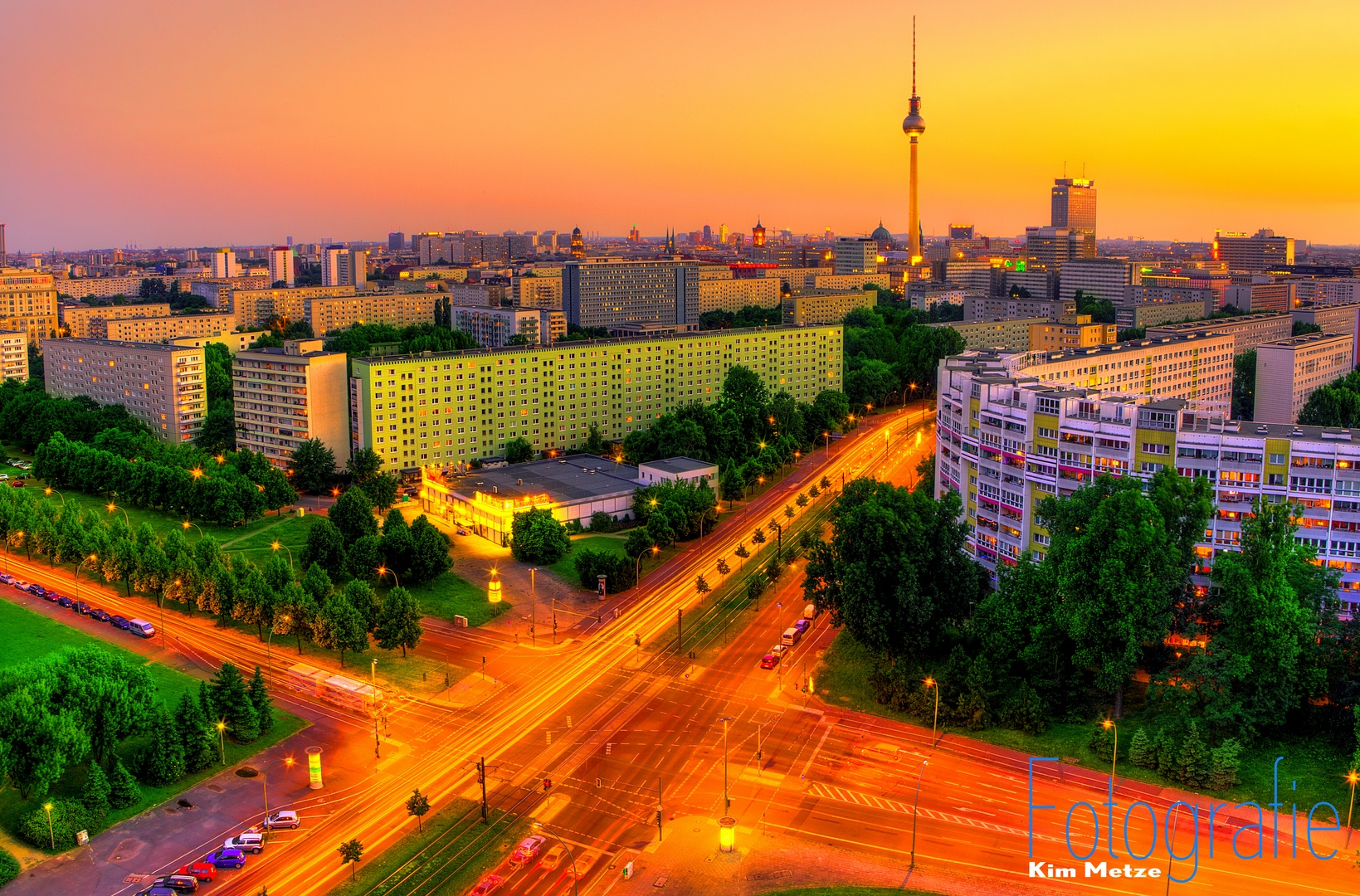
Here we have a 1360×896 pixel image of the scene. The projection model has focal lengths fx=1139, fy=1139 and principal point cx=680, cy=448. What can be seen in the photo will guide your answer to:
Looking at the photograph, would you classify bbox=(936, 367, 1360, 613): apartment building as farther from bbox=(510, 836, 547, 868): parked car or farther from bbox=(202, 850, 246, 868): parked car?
bbox=(202, 850, 246, 868): parked car

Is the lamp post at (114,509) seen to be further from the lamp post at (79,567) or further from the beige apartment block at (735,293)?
the beige apartment block at (735,293)

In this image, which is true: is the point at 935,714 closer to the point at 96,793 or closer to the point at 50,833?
the point at 96,793

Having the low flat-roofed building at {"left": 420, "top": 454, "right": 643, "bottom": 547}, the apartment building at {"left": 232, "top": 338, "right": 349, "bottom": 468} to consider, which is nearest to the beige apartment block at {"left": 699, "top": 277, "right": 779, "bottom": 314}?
the apartment building at {"left": 232, "top": 338, "right": 349, "bottom": 468}

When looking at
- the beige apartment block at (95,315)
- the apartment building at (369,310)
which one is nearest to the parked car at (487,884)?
the apartment building at (369,310)

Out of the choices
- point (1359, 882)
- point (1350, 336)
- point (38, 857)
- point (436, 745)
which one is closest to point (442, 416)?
point (436, 745)

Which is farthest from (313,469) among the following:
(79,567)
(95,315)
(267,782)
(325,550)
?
(95,315)
